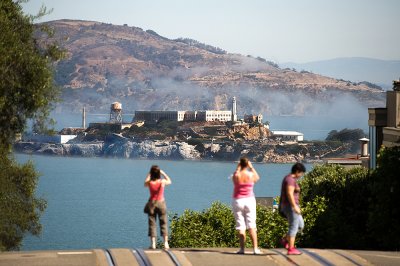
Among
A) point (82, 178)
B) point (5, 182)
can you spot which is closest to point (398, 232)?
point (5, 182)

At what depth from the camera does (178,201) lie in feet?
416

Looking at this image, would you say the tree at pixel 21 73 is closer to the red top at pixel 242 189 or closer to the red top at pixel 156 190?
the red top at pixel 156 190

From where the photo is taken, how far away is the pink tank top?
13.5 metres

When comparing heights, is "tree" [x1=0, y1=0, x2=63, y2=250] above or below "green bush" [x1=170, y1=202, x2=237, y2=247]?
above

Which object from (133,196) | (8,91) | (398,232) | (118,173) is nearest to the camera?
(8,91)

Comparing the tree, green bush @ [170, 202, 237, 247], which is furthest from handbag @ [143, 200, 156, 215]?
green bush @ [170, 202, 237, 247]

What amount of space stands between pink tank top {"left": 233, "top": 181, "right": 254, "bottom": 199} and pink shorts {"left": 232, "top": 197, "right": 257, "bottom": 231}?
5 centimetres

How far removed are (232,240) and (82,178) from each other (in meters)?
148

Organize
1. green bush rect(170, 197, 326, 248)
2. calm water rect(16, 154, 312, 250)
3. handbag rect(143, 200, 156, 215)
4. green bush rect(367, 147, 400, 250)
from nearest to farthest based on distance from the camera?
handbag rect(143, 200, 156, 215) → green bush rect(367, 147, 400, 250) → green bush rect(170, 197, 326, 248) → calm water rect(16, 154, 312, 250)

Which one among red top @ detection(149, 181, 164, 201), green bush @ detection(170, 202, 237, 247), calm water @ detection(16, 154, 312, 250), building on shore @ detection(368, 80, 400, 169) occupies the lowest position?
calm water @ detection(16, 154, 312, 250)

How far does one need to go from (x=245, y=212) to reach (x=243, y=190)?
1.04 ft

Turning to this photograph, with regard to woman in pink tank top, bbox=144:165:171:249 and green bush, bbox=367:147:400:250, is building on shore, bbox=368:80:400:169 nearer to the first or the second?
green bush, bbox=367:147:400:250

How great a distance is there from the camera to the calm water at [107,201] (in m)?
79.4

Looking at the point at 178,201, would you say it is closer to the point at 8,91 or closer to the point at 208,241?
the point at 208,241
